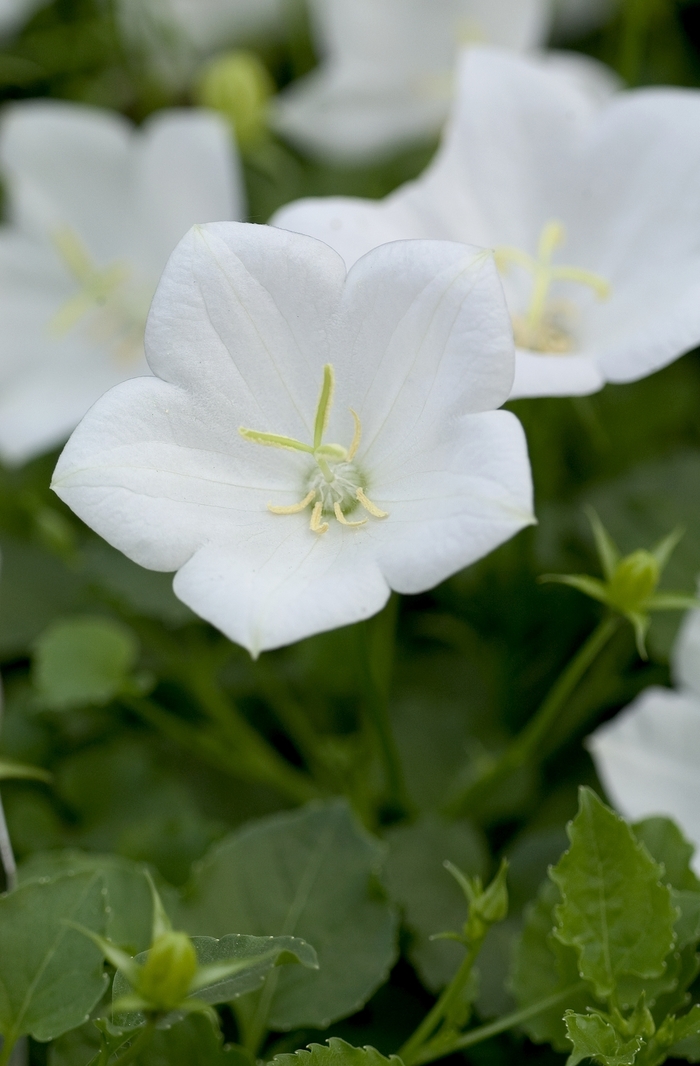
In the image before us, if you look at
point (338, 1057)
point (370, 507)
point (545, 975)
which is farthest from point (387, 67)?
point (338, 1057)

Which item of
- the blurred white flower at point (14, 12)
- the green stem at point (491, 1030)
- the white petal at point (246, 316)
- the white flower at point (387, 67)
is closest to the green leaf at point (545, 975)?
the green stem at point (491, 1030)

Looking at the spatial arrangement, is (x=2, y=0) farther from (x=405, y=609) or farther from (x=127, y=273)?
(x=405, y=609)

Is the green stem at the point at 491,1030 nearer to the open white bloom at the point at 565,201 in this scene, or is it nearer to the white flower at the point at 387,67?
the open white bloom at the point at 565,201

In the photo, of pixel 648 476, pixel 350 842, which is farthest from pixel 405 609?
pixel 350 842

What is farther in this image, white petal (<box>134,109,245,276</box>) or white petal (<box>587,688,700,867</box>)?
white petal (<box>134,109,245,276</box>)

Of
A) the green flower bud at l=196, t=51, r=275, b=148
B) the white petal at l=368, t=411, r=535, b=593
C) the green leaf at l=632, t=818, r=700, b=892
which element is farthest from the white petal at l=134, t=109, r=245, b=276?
the green leaf at l=632, t=818, r=700, b=892

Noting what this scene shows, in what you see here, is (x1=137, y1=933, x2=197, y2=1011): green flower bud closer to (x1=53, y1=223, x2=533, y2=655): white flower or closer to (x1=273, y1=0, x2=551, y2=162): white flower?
(x1=53, y1=223, x2=533, y2=655): white flower

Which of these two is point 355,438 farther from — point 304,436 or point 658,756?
point 658,756
